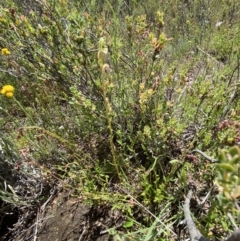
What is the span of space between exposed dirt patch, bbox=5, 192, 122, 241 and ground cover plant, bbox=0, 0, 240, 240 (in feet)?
0.20

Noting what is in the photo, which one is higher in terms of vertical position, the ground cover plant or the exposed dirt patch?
the ground cover plant

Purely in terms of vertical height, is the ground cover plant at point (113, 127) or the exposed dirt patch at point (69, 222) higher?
the ground cover plant at point (113, 127)

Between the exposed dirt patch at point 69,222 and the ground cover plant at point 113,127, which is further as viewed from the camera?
the exposed dirt patch at point 69,222

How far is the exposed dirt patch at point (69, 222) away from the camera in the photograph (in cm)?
146

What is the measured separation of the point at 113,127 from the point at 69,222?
0.60 metres

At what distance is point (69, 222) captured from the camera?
1.56m

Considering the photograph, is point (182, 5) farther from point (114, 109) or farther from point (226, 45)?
point (114, 109)

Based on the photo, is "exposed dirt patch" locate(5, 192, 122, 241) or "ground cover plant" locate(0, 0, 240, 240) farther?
"exposed dirt patch" locate(5, 192, 122, 241)

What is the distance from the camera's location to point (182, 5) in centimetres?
342

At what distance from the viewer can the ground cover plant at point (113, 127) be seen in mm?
1350

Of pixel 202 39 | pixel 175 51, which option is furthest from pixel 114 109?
pixel 202 39

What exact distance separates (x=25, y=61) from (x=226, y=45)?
1.80 meters

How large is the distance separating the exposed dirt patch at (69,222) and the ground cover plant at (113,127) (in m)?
0.06

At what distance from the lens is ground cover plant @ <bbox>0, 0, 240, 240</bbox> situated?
1.35m
